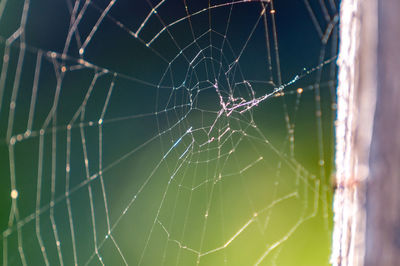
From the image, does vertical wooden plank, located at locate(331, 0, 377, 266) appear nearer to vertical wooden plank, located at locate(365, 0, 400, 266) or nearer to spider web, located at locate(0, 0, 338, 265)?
vertical wooden plank, located at locate(365, 0, 400, 266)

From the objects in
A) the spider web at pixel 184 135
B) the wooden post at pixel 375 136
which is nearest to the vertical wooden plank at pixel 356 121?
the wooden post at pixel 375 136

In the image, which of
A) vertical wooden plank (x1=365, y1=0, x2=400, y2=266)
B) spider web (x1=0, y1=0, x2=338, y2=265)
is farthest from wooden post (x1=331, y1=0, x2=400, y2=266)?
spider web (x1=0, y1=0, x2=338, y2=265)

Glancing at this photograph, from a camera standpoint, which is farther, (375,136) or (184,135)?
(184,135)

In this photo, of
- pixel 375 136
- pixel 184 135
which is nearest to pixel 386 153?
pixel 375 136

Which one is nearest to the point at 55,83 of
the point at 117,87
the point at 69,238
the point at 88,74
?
the point at 88,74

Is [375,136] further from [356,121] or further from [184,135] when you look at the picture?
[184,135]

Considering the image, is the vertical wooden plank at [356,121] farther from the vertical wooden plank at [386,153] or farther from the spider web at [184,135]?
the spider web at [184,135]
